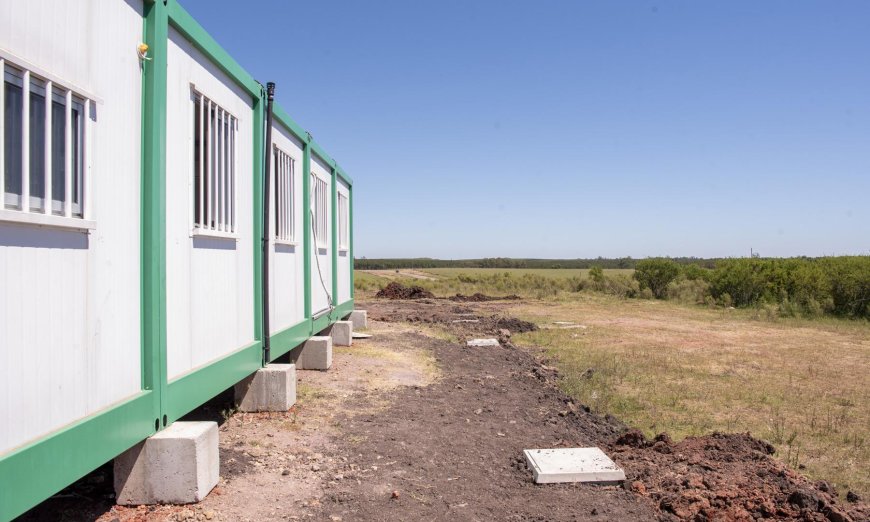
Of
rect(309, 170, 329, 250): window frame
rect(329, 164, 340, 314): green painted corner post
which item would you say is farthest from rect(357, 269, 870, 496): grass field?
rect(309, 170, 329, 250): window frame

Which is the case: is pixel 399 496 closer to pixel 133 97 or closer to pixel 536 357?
pixel 133 97

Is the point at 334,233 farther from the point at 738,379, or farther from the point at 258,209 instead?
the point at 738,379

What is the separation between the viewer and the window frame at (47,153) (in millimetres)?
2662

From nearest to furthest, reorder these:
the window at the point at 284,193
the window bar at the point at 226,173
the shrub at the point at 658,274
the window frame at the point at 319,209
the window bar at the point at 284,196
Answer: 1. the window bar at the point at 226,173
2. the window at the point at 284,193
3. the window bar at the point at 284,196
4. the window frame at the point at 319,209
5. the shrub at the point at 658,274

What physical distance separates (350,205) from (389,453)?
8.84 m

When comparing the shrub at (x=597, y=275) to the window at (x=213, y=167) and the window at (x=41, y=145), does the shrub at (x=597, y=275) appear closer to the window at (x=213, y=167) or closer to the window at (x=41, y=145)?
the window at (x=213, y=167)

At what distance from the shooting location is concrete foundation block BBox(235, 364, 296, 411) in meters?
6.49

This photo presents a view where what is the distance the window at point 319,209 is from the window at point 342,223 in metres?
1.74

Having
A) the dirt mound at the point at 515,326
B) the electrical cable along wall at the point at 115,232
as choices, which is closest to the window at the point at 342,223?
the dirt mound at the point at 515,326

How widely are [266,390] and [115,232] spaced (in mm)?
3311

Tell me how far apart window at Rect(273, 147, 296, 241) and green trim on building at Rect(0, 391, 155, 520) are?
12.2 feet

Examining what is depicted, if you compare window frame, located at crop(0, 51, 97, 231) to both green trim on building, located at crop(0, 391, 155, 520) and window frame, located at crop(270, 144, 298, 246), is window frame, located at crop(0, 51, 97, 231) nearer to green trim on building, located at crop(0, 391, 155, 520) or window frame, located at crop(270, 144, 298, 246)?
green trim on building, located at crop(0, 391, 155, 520)

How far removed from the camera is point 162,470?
3998 mm

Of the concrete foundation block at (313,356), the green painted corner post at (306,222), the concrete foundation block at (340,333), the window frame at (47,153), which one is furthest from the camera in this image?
the concrete foundation block at (340,333)
